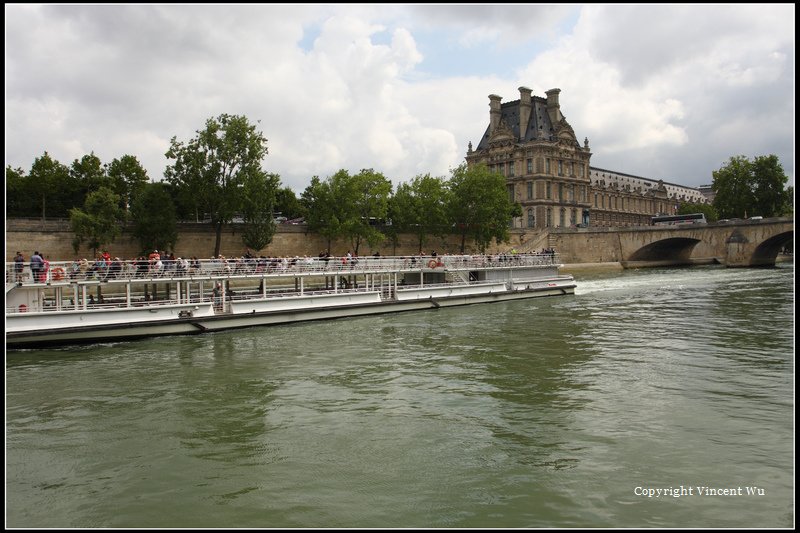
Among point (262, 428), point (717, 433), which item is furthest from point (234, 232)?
point (717, 433)

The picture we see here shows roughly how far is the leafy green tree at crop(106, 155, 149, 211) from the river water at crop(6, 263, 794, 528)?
45052 millimetres

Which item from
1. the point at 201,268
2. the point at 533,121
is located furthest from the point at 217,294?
the point at 533,121

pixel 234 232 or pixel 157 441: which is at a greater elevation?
pixel 234 232

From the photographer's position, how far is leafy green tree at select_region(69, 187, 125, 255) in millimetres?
49000

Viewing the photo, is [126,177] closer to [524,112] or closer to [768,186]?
[524,112]

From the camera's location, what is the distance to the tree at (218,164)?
5391cm

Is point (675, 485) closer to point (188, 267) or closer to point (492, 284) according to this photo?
point (188, 267)

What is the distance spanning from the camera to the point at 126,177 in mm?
65562

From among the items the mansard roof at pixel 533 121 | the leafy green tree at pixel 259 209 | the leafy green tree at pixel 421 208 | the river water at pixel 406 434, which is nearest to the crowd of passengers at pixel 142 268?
the river water at pixel 406 434

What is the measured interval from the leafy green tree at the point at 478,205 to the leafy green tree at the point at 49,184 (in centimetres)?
3896

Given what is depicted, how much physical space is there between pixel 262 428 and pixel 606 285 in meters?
45.3

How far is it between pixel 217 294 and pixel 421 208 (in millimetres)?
43541

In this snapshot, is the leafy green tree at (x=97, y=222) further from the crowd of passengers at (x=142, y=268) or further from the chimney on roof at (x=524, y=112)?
the chimney on roof at (x=524, y=112)

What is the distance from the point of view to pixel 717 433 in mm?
12383
